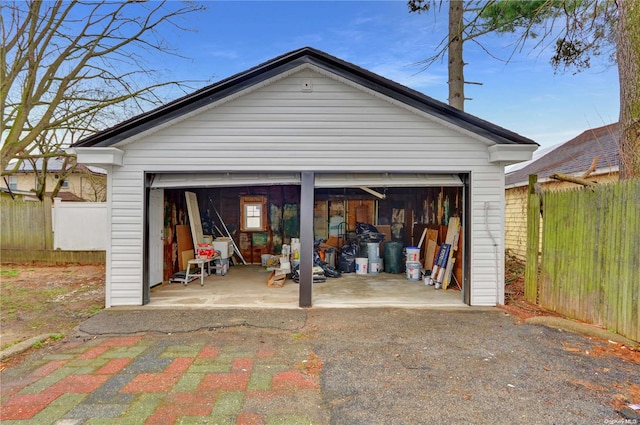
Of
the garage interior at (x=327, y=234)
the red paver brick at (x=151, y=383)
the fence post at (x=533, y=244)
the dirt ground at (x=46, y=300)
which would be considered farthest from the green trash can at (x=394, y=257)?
the red paver brick at (x=151, y=383)

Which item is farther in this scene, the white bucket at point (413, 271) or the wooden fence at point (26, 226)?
the wooden fence at point (26, 226)

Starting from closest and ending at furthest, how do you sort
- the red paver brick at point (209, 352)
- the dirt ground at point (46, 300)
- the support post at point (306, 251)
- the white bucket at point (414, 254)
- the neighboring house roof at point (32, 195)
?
1. the red paver brick at point (209, 352)
2. the dirt ground at point (46, 300)
3. the support post at point (306, 251)
4. the white bucket at point (414, 254)
5. the neighboring house roof at point (32, 195)

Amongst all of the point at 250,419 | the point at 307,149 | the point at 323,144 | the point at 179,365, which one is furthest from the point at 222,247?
the point at 250,419

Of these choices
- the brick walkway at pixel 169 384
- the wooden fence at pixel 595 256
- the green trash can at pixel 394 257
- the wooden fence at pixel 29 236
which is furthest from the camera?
the wooden fence at pixel 29 236

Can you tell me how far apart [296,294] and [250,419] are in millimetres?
4132

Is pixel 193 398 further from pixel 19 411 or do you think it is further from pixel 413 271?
pixel 413 271

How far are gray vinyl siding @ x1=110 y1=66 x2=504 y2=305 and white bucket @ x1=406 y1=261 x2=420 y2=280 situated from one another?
234 cm

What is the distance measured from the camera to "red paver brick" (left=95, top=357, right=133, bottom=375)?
356 centimetres

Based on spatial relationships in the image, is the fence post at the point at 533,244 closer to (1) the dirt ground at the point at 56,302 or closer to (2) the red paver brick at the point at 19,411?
(1) the dirt ground at the point at 56,302

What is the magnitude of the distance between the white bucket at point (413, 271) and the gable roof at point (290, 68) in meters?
3.65

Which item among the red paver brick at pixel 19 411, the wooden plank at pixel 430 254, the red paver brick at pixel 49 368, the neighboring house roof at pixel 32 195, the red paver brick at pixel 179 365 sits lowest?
the red paver brick at pixel 49 368

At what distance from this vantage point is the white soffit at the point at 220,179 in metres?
6.07

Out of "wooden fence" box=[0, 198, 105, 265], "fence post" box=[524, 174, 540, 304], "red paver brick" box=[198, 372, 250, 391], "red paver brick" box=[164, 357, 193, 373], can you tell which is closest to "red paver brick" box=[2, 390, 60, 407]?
"red paver brick" box=[164, 357, 193, 373]

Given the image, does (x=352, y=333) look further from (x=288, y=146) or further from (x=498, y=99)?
(x=498, y=99)
